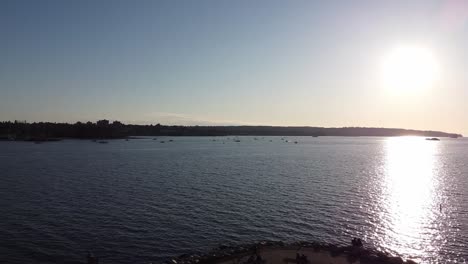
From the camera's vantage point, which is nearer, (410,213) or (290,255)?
(290,255)

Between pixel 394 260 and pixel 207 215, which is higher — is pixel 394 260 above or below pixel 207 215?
below

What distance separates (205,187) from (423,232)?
39.2 metres

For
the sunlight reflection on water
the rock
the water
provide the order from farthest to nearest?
the sunlight reflection on water < the water < the rock

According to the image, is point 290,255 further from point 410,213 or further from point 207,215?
point 410,213

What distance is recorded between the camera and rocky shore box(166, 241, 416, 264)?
3322 centimetres

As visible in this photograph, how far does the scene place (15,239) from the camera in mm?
39781

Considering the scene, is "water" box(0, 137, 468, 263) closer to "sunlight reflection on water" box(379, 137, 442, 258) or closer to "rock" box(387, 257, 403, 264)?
"sunlight reflection on water" box(379, 137, 442, 258)

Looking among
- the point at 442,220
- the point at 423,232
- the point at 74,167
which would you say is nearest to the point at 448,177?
the point at 442,220

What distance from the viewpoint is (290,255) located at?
34.6 meters

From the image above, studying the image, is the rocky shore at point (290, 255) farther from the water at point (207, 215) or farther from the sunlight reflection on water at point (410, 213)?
the sunlight reflection on water at point (410, 213)

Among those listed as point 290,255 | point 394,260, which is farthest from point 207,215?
point 394,260

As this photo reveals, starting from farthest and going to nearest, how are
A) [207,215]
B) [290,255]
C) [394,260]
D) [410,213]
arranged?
[410,213], [207,215], [394,260], [290,255]

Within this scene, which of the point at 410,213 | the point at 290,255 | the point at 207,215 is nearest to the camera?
the point at 290,255

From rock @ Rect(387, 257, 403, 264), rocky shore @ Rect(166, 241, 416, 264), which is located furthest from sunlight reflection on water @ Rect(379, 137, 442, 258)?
rocky shore @ Rect(166, 241, 416, 264)
